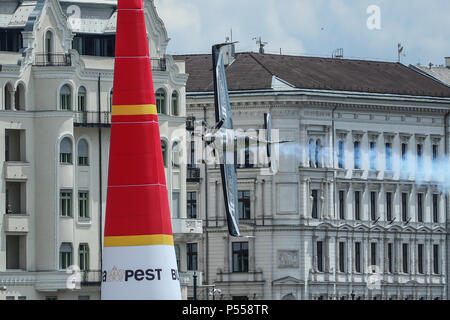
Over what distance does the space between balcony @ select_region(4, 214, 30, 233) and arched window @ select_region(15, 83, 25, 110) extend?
255 inches

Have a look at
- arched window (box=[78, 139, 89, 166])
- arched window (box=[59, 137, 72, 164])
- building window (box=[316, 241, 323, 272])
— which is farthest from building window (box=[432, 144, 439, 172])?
arched window (box=[59, 137, 72, 164])

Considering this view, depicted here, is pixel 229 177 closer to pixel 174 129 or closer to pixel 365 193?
pixel 174 129

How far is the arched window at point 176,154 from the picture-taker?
5231 inches

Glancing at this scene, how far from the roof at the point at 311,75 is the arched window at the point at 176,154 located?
18409 mm

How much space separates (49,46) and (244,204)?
32.9 m

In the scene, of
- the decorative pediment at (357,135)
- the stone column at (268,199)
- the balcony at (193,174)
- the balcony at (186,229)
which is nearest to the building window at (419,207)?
the decorative pediment at (357,135)

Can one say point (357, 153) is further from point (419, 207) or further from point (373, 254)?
point (419, 207)

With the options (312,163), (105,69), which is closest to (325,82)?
(312,163)

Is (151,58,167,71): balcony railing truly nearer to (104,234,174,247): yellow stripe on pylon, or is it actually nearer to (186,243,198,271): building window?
(186,243,198,271): building window

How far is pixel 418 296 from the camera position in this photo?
163 m

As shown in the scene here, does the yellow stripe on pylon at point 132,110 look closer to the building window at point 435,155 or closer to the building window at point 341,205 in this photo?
the building window at point 341,205
